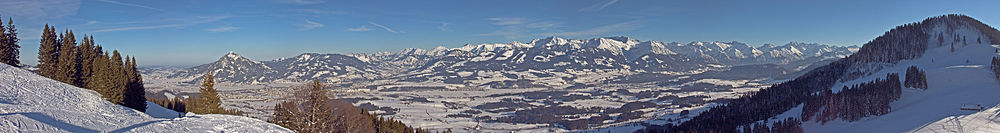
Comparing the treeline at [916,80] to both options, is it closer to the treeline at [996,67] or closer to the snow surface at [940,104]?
the snow surface at [940,104]

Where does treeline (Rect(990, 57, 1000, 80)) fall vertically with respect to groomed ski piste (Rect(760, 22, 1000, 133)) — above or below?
above

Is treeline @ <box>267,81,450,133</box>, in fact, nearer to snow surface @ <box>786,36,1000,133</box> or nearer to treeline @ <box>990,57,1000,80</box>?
snow surface @ <box>786,36,1000,133</box>

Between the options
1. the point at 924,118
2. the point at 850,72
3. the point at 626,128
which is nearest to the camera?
the point at 924,118

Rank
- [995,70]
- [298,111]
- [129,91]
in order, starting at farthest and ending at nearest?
[995,70], [129,91], [298,111]

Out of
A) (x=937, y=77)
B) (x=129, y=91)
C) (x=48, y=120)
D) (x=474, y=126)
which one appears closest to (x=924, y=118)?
(x=937, y=77)

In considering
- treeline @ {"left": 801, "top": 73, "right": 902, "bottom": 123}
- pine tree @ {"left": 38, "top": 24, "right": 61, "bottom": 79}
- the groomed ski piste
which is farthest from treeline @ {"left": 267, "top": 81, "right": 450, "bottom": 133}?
treeline @ {"left": 801, "top": 73, "right": 902, "bottom": 123}

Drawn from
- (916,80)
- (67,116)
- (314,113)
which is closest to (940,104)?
(916,80)

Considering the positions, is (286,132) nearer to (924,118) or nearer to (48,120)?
(48,120)
